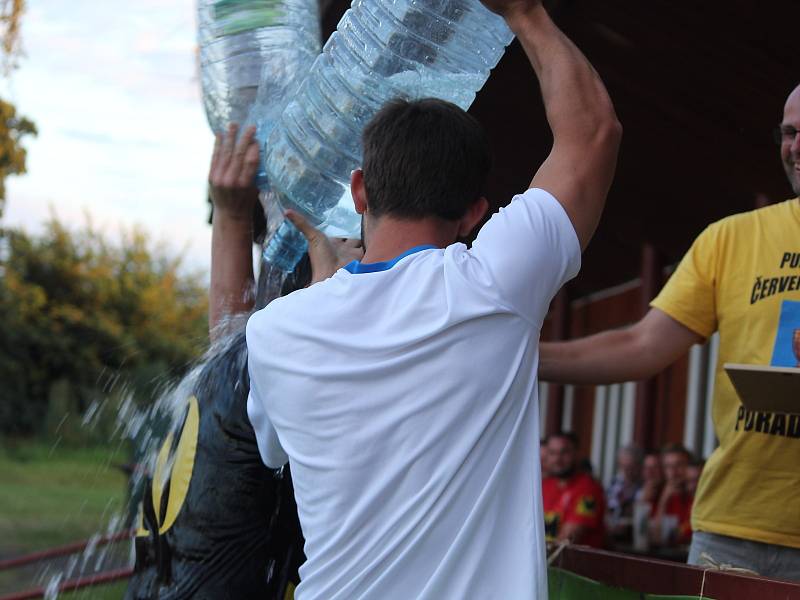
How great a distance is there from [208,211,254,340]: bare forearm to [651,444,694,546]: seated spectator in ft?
18.8

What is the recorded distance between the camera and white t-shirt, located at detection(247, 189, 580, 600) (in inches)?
63.9

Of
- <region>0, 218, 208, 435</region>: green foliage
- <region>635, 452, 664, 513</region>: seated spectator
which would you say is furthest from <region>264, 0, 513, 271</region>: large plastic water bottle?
<region>0, 218, 208, 435</region>: green foliage

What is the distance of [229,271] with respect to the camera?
2434 millimetres

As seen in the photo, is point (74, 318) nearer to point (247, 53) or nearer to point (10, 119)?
point (10, 119)

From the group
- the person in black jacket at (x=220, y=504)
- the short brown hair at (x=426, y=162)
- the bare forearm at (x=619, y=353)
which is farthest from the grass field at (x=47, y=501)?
the short brown hair at (x=426, y=162)

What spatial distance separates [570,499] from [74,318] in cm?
2882

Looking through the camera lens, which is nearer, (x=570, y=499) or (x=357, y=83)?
(x=357, y=83)

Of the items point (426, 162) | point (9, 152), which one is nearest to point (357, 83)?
point (426, 162)

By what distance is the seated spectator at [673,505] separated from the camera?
7.81 meters

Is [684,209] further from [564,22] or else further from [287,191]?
[287,191]

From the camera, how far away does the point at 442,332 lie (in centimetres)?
164

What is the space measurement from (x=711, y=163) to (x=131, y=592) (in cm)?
669

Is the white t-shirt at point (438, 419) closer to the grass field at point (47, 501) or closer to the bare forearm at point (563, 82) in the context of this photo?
the bare forearm at point (563, 82)

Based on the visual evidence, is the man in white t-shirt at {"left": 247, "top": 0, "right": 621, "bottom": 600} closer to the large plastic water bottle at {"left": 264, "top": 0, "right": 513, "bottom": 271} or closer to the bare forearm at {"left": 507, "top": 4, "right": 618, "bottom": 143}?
the bare forearm at {"left": 507, "top": 4, "right": 618, "bottom": 143}
